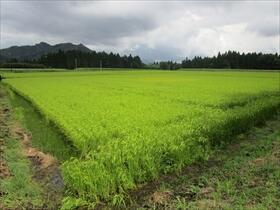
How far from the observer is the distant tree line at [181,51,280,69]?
8588 cm

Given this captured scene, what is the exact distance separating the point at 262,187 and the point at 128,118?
244 inches

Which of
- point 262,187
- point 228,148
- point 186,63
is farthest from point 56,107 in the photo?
point 186,63

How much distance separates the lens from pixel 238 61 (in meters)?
92.4

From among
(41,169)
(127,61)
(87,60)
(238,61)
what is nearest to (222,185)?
(41,169)

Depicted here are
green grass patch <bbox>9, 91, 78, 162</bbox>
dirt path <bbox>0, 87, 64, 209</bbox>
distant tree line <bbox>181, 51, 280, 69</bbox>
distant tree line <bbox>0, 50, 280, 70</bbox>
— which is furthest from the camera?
distant tree line <bbox>0, 50, 280, 70</bbox>

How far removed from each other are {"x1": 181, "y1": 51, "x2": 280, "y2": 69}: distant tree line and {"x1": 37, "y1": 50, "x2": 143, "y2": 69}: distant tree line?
17.1 meters

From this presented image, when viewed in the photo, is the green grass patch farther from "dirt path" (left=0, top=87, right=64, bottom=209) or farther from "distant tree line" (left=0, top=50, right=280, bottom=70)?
"distant tree line" (left=0, top=50, right=280, bottom=70)

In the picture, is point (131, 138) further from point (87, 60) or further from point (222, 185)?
point (87, 60)

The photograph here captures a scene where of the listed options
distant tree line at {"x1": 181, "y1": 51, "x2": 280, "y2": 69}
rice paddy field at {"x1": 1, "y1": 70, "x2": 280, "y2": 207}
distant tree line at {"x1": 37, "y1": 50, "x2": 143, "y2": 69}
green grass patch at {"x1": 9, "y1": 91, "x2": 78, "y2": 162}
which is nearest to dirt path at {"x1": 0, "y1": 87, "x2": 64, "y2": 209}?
green grass patch at {"x1": 9, "y1": 91, "x2": 78, "y2": 162}

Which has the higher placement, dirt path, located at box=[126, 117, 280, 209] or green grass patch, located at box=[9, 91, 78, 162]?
dirt path, located at box=[126, 117, 280, 209]

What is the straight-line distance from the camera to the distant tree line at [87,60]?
332 ft

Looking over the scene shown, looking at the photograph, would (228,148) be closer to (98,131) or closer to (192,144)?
(192,144)

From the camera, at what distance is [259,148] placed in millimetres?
10930

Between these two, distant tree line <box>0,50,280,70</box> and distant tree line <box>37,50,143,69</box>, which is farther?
distant tree line <box>37,50,143,69</box>
